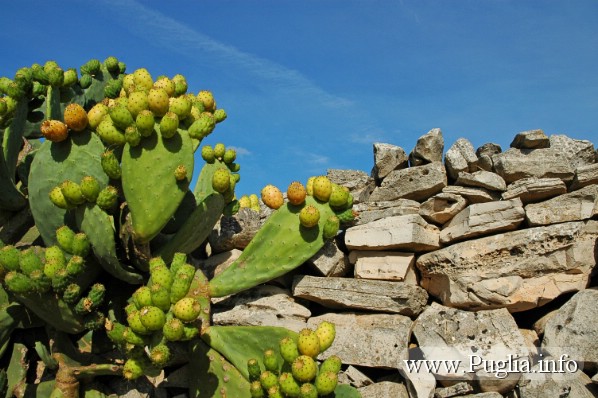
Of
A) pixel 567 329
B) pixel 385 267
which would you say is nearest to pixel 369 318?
pixel 385 267

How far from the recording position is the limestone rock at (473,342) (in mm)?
3271

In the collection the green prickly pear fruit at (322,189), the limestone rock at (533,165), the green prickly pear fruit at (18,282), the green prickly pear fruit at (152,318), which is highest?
the limestone rock at (533,165)

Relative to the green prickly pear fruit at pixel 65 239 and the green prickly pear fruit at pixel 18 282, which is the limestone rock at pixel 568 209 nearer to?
the green prickly pear fruit at pixel 65 239

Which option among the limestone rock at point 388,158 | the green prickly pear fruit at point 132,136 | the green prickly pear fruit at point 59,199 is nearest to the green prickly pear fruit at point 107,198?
the green prickly pear fruit at point 59,199

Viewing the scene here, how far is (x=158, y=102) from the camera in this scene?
3182 mm

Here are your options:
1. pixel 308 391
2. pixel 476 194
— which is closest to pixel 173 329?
pixel 308 391

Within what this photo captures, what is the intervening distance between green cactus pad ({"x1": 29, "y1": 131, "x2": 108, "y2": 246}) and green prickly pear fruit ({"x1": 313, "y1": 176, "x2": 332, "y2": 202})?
48.9 inches

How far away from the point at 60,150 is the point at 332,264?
1.82 meters

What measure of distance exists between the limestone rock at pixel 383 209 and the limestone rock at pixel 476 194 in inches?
11.1

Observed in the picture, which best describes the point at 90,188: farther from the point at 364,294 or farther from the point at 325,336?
the point at 364,294

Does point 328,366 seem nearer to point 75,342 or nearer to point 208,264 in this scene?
point 208,264

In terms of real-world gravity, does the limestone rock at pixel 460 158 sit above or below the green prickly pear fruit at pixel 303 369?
above

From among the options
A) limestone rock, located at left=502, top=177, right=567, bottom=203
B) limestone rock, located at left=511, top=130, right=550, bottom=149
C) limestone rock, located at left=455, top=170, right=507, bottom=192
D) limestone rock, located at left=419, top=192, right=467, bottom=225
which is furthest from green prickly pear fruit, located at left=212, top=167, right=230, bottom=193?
limestone rock, located at left=511, top=130, right=550, bottom=149

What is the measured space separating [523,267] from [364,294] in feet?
3.16
